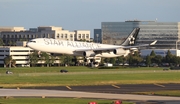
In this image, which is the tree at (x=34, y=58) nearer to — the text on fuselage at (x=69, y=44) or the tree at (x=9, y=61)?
the tree at (x=9, y=61)

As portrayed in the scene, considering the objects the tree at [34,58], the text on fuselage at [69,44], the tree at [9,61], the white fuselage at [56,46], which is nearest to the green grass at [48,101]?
the white fuselage at [56,46]

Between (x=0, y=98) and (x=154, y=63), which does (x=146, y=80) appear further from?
(x=154, y=63)

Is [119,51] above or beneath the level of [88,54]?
above

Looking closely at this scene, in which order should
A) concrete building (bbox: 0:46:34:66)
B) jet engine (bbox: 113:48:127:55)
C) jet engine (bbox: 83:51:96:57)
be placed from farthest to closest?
concrete building (bbox: 0:46:34:66) → jet engine (bbox: 113:48:127:55) → jet engine (bbox: 83:51:96:57)

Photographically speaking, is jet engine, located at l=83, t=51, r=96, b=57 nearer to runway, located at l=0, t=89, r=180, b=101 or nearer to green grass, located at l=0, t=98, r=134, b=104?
runway, located at l=0, t=89, r=180, b=101

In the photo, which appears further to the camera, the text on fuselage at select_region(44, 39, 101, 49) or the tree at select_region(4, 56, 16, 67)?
the tree at select_region(4, 56, 16, 67)

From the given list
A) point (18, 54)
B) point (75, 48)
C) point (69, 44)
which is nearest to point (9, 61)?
point (18, 54)

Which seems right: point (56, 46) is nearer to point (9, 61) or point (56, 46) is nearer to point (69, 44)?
point (69, 44)

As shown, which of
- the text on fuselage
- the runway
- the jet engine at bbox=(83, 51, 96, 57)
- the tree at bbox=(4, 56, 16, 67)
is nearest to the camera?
the runway

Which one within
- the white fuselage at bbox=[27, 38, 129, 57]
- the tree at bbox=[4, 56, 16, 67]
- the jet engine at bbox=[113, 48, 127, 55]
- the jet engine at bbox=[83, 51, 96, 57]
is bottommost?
the tree at bbox=[4, 56, 16, 67]

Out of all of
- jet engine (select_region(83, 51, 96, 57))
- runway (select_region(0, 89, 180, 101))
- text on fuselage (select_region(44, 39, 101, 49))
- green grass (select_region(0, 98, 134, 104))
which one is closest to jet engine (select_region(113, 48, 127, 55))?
jet engine (select_region(83, 51, 96, 57))

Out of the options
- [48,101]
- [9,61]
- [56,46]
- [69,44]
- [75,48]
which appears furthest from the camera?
[9,61]

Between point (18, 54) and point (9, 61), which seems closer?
point (9, 61)

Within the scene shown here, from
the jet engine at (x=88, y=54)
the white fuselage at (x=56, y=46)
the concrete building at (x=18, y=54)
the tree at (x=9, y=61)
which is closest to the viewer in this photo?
the white fuselage at (x=56, y=46)
